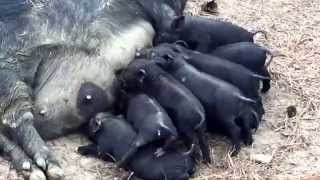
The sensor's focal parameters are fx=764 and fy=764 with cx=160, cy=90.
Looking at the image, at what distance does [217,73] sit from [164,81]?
0.36 metres

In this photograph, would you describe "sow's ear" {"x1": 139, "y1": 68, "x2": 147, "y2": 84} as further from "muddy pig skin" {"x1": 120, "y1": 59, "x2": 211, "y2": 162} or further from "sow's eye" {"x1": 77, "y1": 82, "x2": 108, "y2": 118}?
"sow's eye" {"x1": 77, "y1": 82, "x2": 108, "y2": 118}

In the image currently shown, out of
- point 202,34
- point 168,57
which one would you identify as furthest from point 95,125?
point 202,34

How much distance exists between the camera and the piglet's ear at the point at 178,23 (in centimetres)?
486

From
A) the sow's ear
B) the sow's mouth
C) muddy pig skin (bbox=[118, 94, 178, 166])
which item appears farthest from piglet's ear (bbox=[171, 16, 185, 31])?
the sow's mouth

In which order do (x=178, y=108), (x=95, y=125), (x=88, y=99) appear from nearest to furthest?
(x=178, y=108) → (x=95, y=125) → (x=88, y=99)

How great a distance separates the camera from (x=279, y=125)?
4.61m

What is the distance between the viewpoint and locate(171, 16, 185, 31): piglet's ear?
15.9 ft

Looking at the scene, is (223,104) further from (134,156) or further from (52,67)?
(52,67)

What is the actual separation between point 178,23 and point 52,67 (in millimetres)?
883

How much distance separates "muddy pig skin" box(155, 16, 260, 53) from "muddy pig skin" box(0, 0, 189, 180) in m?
0.32

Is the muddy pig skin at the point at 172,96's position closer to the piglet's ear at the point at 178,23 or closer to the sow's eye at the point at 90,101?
the sow's eye at the point at 90,101

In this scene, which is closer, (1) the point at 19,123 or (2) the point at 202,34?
(1) the point at 19,123

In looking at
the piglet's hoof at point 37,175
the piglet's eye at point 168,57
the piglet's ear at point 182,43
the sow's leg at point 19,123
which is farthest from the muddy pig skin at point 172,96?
the piglet's hoof at point 37,175

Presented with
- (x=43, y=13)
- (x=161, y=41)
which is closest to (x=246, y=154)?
(x=161, y=41)
